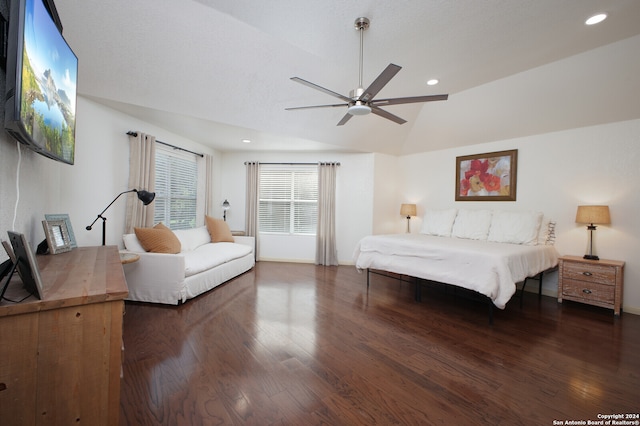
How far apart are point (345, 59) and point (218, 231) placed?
3.50 meters

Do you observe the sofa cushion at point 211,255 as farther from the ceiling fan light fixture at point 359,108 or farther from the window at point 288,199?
the ceiling fan light fixture at point 359,108

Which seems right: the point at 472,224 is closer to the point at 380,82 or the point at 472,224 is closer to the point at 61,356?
the point at 380,82

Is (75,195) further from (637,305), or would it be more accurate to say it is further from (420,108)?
(637,305)

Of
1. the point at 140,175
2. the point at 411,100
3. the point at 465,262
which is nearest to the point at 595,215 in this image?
the point at 465,262

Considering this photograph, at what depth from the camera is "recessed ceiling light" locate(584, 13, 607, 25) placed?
208 cm

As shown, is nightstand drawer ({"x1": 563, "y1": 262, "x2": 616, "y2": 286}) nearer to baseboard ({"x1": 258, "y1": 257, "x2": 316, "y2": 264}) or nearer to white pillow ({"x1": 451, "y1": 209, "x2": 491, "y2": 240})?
white pillow ({"x1": 451, "y1": 209, "x2": 491, "y2": 240})

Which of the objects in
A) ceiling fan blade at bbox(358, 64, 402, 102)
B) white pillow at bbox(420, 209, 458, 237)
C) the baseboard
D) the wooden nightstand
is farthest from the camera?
the baseboard

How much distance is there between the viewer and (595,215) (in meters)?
3.14

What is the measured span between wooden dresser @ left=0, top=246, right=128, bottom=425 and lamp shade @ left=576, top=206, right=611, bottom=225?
4498 millimetres

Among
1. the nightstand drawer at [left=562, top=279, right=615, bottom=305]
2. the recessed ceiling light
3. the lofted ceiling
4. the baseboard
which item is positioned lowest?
the baseboard

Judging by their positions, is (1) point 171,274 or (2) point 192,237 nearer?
(1) point 171,274

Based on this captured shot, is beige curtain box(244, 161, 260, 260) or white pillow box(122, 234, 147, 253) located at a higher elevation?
beige curtain box(244, 161, 260, 260)

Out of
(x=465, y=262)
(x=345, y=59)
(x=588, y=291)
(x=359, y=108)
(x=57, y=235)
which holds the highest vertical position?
(x=345, y=59)

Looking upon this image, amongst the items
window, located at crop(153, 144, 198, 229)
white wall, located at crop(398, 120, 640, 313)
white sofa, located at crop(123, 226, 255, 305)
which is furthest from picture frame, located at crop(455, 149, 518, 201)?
window, located at crop(153, 144, 198, 229)
